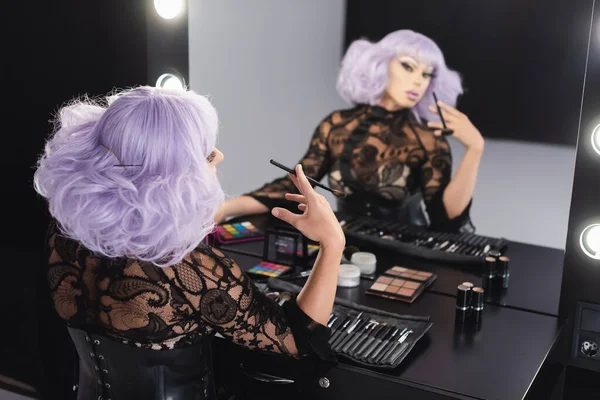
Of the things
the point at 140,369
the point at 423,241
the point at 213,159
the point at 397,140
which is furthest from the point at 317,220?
the point at 397,140

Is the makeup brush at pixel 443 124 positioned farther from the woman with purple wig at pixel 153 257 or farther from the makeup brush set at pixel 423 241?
the woman with purple wig at pixel 153 257

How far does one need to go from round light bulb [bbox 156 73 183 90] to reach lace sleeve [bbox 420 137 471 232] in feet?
2.88

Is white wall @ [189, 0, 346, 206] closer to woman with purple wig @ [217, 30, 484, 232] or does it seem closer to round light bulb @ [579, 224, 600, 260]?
woman with purple wig @ [217, 30, 484, 232]

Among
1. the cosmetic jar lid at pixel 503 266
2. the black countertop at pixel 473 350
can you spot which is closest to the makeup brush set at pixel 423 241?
the cosmetic jar lid at pixel 503 266

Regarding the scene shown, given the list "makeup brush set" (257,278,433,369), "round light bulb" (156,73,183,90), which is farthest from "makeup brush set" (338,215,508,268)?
"round light bulb" (156,73,183,90)

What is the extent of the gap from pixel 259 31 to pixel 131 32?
45cm

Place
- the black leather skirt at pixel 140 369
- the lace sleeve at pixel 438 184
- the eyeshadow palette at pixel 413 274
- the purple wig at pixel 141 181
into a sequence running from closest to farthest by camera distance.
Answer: the purple wig at pixel 141 181
the black leather skirt at pixel 140 369
the eyeshadow palette at pixel 413 274
the lace sleeve at pixel 438 184

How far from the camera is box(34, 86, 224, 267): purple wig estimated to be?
4.42 ft

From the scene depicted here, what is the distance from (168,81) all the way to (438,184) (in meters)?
0.97

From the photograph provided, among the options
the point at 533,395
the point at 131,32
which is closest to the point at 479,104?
the point at 533,395

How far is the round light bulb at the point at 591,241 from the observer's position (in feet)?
6.40

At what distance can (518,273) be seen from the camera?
2.27m

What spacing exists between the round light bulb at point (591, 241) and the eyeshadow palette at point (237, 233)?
3.38 ft

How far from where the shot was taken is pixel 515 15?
2.26 metres
